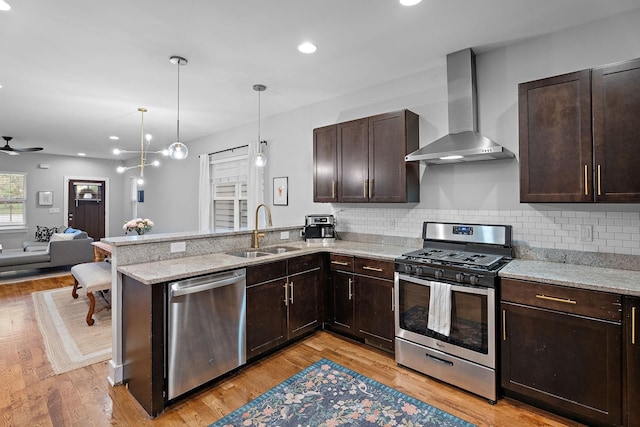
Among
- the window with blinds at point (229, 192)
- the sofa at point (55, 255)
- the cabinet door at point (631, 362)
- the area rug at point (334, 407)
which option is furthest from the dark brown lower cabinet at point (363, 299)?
the sofa at point (55, 255)

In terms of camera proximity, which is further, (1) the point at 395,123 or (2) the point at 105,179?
(2) the point at 105,179

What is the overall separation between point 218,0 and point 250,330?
8.11 feet

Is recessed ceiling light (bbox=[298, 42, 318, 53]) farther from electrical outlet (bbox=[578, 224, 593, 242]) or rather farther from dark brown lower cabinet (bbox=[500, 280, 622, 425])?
electrical outlet (bbox=[578, 224, 593, 242])

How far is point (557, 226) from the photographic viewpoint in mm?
2641

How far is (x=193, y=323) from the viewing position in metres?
2.32

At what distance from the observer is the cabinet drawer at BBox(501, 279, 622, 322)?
192 cm

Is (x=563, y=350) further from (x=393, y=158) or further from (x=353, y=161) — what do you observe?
(x=353, y=161)

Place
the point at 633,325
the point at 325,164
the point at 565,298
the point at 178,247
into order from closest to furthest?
1. the point at 633,325
2. the point at 565,298
3. the point at 178,247
4. the point at 325,164

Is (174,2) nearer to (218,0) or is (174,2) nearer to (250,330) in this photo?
(218,0)

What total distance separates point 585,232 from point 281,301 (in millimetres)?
2537

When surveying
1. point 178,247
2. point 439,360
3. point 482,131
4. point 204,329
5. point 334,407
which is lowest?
point 334,407

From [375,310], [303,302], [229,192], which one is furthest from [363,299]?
[229,192]

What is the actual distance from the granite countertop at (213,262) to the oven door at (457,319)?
35cm

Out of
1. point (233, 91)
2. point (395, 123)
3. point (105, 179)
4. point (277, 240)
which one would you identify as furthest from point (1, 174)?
point (395, 123)
